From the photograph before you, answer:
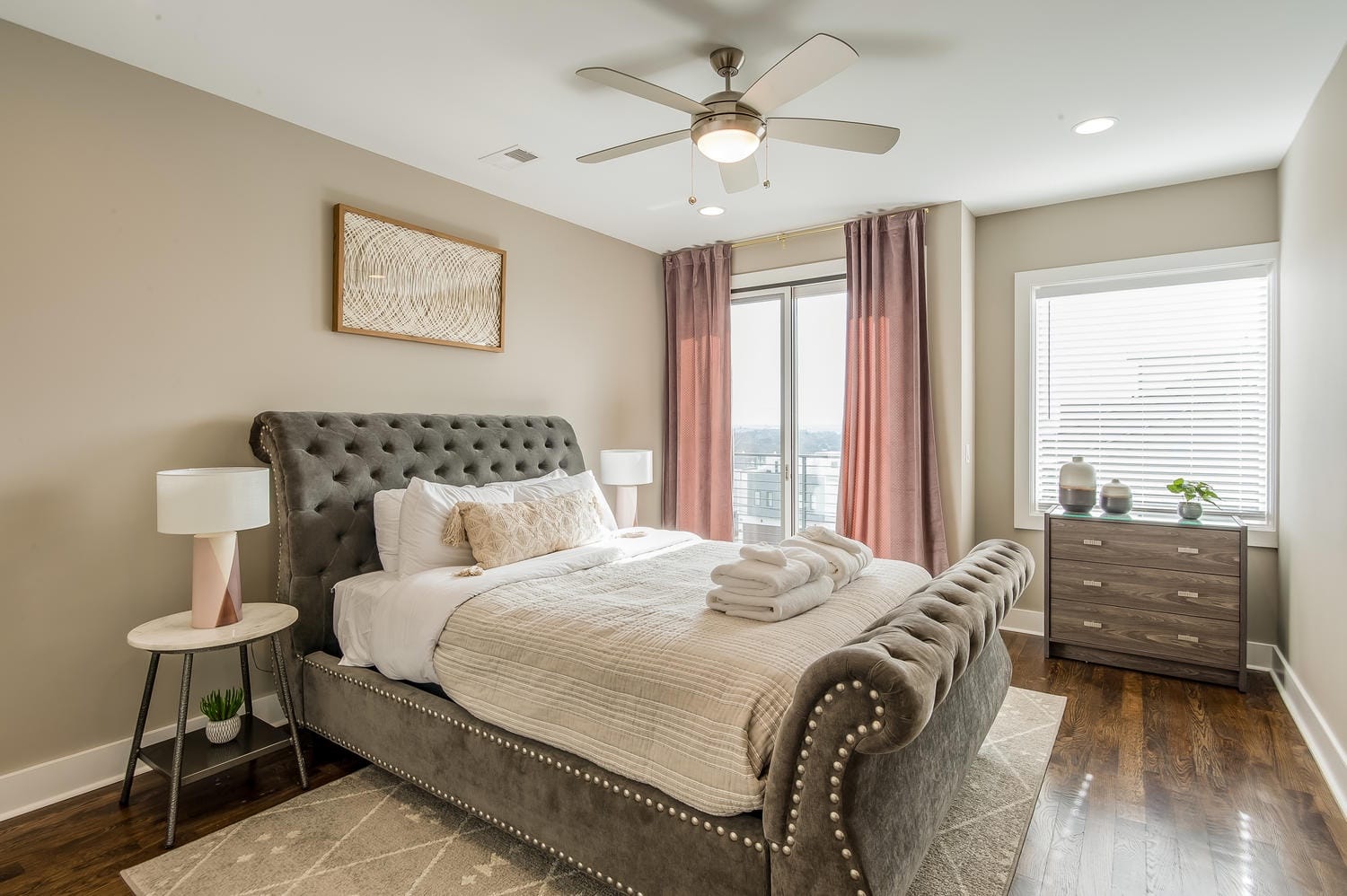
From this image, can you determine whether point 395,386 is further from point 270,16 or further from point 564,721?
point 564,721

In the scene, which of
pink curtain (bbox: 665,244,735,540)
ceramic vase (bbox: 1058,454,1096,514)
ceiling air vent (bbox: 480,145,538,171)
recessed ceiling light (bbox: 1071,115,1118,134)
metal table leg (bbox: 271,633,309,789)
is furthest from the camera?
pink curtain (bbox: 665,244,735,540)

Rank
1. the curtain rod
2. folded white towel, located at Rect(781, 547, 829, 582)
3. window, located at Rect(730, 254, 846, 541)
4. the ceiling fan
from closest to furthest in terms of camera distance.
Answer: the ceiling fan < folded white towel, located at Rect(781, 547, 829, 582) < the curtain rod < window, located at Rect(730, 254, 846, 541)

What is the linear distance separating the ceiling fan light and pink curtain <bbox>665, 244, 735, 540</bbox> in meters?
2.57

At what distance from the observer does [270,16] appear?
2.24 meters

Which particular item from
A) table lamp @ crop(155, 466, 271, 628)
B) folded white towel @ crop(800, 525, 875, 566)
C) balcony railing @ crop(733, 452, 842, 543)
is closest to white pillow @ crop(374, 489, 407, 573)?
table lamp @ crop(155, 466, 271, 628)

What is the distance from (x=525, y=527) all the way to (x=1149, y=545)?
3.17m

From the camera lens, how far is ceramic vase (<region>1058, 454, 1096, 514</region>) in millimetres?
3861

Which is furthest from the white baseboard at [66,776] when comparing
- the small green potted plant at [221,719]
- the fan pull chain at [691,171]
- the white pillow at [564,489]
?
the fan pull chain at [691,171]

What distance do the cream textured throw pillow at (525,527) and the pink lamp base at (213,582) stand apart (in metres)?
0.84

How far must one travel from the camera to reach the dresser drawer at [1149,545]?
343 cm

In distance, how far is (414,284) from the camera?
3.49 m

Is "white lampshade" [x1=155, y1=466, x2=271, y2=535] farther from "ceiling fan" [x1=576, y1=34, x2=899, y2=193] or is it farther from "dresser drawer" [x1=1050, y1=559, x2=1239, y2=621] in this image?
"dresser drawer" [x1=1050, y1=559, x2=1239, y2=621]

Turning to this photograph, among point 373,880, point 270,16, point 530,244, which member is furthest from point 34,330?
point 530,244

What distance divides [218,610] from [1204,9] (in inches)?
151
